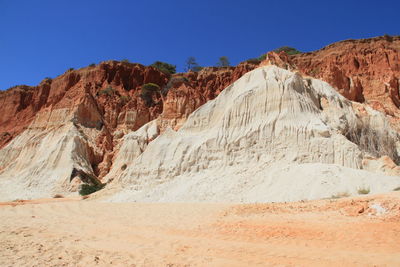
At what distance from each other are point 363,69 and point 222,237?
39.1 m

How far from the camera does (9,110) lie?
50.4 m

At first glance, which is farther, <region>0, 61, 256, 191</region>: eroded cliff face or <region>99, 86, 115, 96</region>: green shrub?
<region>99, 86, 115, 96</region>: green shrub

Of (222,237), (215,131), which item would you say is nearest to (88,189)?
(215,131)

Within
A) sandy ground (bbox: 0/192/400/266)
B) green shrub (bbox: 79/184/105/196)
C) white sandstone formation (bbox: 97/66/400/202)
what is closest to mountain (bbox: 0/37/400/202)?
white sandstone formation (bbox: 97/66/400/202)

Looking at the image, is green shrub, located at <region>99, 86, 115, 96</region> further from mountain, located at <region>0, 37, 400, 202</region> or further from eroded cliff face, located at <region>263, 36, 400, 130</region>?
eroded cliff face, located at <region>263, 36, 400, 130</region>

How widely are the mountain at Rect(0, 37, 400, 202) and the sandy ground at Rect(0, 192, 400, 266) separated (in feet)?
13.6

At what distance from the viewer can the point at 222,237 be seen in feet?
31.6

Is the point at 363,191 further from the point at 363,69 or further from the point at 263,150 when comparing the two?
the point at 363,69

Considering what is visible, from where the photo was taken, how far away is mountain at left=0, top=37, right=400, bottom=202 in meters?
18.6

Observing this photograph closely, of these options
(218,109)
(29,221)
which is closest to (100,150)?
(218,109)

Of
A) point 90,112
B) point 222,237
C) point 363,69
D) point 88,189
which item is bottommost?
point 222,237

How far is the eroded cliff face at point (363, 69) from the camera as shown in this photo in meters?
36.2

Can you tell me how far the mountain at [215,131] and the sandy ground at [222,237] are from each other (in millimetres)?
4155

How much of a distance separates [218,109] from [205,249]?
18.1 m
